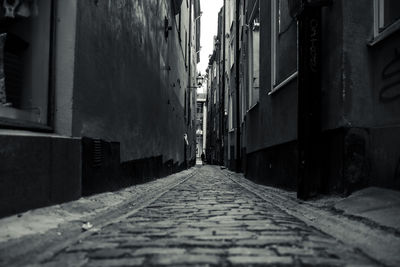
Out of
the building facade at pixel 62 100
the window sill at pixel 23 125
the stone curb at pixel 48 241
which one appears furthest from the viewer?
the building facade at pixel 62 100

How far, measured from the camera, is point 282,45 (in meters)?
7.84

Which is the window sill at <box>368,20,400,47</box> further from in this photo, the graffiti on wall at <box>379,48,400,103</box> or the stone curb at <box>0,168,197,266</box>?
the stone curb at <box>0,168,197,266</box>

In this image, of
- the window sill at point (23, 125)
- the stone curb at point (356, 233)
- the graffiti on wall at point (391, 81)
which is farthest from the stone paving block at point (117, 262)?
the graffiti on wall at point (391, 81)

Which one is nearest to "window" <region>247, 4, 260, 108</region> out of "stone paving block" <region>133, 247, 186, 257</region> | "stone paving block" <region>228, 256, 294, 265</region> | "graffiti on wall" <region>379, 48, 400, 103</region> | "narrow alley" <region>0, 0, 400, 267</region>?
"narrow alley" <region>0, 0, 400, 267</region>

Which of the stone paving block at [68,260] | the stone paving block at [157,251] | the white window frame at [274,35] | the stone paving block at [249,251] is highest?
the white window frame at [274,35]

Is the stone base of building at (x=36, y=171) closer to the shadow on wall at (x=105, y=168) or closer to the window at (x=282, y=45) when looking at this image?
the shadow on wall at (x=105, y=168)

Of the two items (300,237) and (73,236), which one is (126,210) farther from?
(300,237)

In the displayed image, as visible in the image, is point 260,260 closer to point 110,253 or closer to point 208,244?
point 208,244

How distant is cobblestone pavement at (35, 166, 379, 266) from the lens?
7.90ft

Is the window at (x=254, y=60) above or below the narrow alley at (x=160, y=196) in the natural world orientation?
above

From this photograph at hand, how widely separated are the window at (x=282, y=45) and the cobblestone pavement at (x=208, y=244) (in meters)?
3.54

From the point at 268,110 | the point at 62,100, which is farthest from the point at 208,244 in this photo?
the point at 268,110

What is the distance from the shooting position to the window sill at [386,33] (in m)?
4.21

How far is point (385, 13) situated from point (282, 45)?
3163 mm
